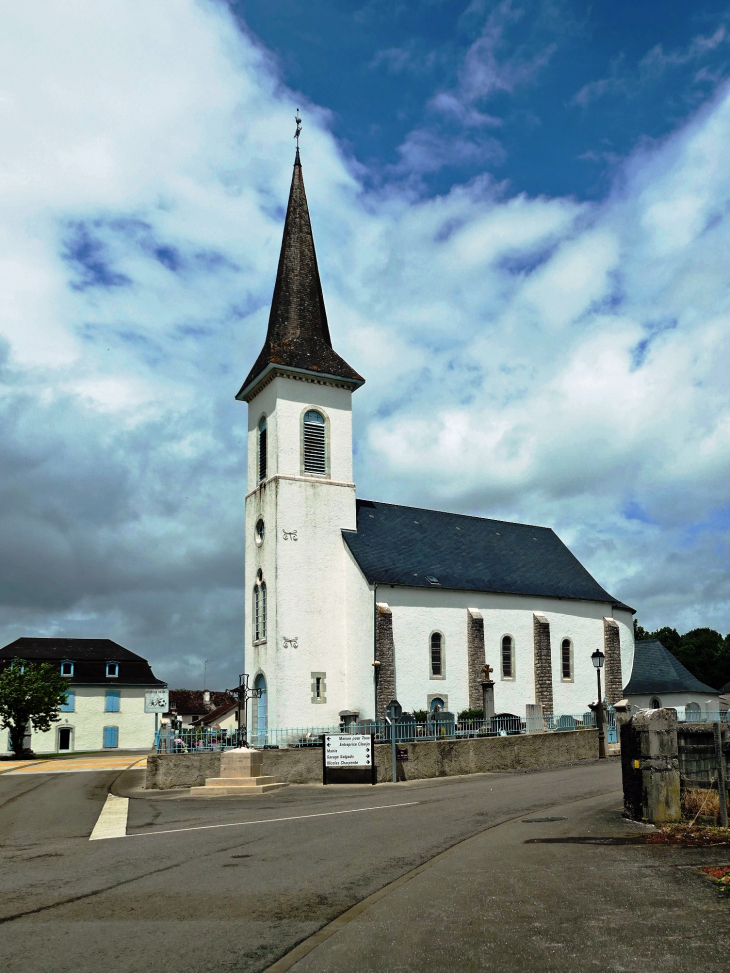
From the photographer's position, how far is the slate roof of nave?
37809mm

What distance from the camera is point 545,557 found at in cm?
4641

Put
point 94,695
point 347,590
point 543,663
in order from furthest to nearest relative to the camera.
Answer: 1. point 94,695
2. point 543,663
3. point 347,590

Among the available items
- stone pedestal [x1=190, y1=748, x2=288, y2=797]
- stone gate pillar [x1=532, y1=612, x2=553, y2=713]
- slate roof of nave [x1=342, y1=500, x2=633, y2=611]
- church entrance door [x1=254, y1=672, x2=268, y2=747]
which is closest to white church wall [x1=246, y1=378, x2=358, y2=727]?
church entrance door [x1=254, y1=672, x2=268, y2=747]

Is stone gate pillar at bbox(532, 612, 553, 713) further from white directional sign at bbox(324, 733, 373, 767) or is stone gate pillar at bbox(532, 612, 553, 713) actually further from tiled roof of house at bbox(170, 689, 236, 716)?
tiled roof of house at bbox(170, 689, 236, 716)

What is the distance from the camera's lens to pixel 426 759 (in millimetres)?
24453

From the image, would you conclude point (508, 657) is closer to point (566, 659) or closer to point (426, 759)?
point (566, 659)

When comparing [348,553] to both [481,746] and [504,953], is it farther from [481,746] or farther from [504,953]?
[504,953]

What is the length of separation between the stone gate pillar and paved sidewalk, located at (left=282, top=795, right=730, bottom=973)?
30.6 m

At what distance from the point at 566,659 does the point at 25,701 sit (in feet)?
91.3

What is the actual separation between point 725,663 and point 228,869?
251 ft

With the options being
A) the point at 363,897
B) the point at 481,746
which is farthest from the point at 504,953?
the point at 481,746

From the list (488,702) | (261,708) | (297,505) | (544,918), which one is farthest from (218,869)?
(297,505)

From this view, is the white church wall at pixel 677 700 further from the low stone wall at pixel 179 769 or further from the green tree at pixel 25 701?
the green tree at pixel 25 701

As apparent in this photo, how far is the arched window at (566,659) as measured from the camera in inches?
1650
